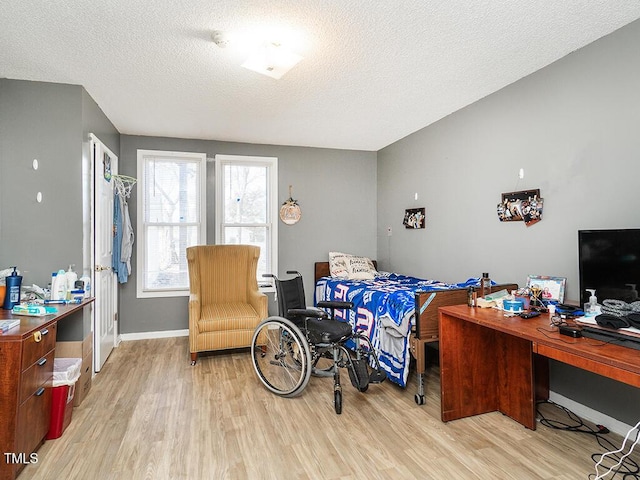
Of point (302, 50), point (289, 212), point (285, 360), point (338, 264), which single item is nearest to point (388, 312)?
point (285, 360)

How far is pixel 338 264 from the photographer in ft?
16.4

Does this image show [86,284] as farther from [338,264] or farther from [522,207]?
[522,207]

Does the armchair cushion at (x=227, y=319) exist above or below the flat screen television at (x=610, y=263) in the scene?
below

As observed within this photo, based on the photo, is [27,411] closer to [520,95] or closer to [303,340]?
[303,340]

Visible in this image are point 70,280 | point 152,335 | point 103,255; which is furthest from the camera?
point 152,335

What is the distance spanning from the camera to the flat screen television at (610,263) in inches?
81.4

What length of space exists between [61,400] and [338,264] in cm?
332

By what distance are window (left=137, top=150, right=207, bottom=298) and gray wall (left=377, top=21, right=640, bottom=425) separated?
2.87 meters

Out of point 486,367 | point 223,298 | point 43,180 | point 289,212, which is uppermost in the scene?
point 43,180

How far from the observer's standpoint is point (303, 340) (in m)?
2.71

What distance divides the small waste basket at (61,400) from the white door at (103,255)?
976 mm

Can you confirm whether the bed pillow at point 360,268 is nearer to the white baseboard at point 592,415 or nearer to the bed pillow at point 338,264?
the bed pillow at point 338,264

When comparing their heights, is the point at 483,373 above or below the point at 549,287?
below

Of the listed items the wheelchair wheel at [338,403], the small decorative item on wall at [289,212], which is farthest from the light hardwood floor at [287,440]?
the small decorative item on wall at [289,212]
